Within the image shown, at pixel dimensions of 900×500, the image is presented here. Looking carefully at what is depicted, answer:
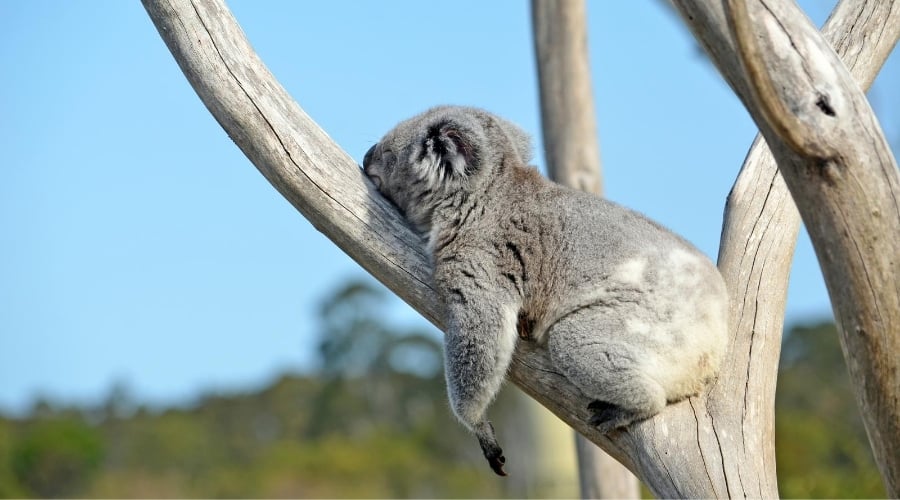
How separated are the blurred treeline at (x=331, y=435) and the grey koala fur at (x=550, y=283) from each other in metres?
5.69

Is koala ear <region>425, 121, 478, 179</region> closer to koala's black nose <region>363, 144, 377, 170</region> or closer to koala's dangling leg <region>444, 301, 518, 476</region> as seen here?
koala's black nose <region>363, 144, 377, 170</region>

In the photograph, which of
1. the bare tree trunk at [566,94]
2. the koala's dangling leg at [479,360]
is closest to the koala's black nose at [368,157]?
the koala's dangling leg at [479,360]

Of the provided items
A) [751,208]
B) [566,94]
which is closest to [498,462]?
[751,208]

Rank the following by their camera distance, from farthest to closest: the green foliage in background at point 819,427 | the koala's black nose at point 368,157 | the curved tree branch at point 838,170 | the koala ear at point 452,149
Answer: the green foliage in background at point 819,427 < the koala's black nose at point 368,157 < the koala ear at point 452,149 < the curved tree branch at point 838,170

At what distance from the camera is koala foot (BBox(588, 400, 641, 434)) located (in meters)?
3.62

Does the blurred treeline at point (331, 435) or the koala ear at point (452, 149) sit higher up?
the koala ear at point (452, 149)

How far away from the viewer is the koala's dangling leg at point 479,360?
377cm

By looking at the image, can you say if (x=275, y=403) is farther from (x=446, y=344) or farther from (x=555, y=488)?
(x=446, y=344)

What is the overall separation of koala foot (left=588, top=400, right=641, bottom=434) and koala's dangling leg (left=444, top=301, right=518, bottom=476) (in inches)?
14.6

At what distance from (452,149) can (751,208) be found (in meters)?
1.24

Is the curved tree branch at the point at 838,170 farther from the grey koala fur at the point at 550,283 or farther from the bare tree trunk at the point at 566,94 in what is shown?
the bare tree trunk at the point at 566,94

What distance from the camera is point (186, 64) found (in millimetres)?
3770

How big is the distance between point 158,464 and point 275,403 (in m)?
9.04

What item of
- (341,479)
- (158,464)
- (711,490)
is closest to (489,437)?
(711,490)
